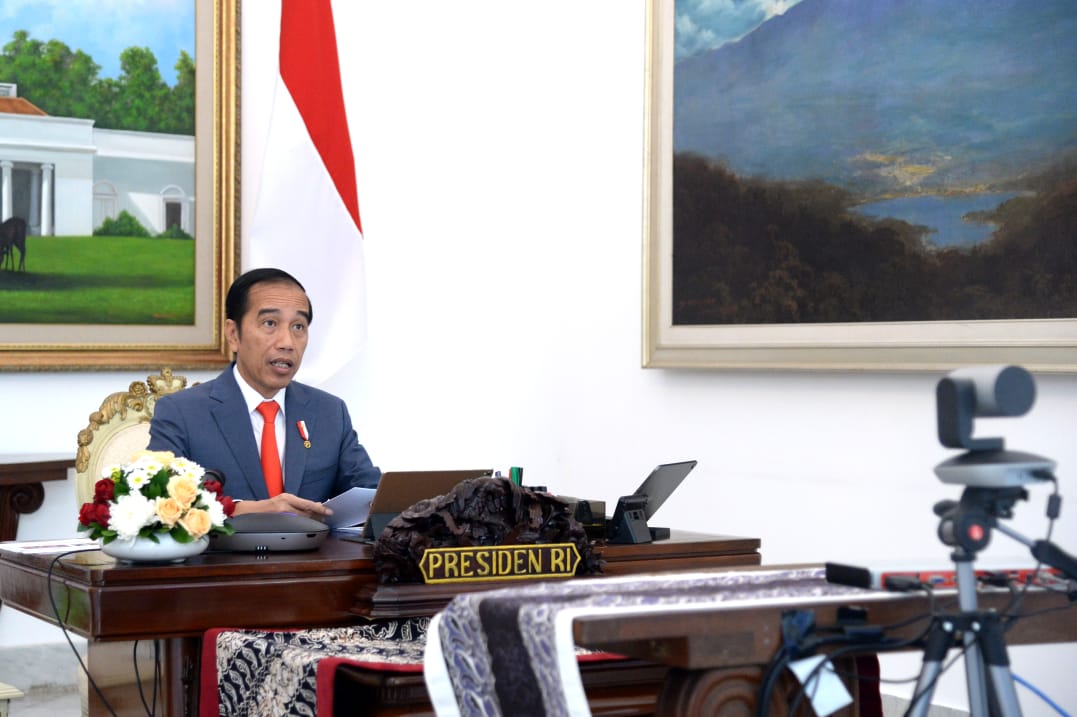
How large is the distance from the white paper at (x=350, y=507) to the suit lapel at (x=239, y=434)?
1.13 ft

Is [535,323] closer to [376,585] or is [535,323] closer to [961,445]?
[376,585]

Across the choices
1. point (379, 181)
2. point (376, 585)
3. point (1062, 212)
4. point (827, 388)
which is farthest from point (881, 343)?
point (379, 181)

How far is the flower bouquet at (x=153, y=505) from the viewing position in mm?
3018

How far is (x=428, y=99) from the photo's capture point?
266 inches

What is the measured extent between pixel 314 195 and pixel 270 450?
2.14 metres

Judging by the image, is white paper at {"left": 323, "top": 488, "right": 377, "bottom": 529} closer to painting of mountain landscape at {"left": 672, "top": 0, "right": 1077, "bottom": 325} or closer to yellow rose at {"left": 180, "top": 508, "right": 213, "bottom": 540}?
yellow rose at {"left": 180, "top": 508, "right": 213, "bottom": 540}

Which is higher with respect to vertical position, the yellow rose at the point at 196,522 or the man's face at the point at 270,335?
the man's face at the point at 270,335

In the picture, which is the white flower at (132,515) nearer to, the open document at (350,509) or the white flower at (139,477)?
the white flower at (139,477)

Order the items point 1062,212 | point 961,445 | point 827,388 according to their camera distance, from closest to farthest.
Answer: point 961,445 < point 1062,212 < point 827,388

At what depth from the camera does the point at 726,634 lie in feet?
6.56

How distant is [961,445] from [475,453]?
5058 mm

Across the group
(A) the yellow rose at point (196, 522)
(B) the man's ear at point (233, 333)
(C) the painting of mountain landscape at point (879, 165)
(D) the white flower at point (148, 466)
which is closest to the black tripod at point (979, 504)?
(A) the yellow rose at point (196, 522)

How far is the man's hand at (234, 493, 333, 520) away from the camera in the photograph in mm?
3660

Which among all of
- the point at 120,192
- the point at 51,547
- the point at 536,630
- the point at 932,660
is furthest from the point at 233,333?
the point at 932,660
